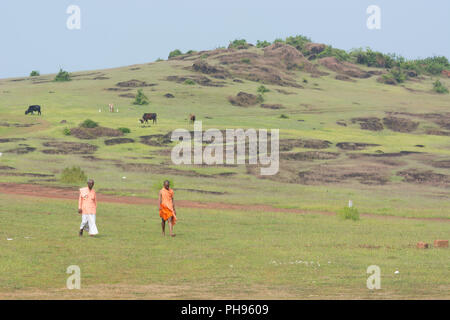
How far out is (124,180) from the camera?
43.7m

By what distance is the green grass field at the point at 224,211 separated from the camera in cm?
1656

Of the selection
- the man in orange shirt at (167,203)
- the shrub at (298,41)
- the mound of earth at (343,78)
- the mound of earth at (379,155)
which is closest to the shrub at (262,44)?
the shrub at (298,41)

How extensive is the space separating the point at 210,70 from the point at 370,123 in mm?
37142

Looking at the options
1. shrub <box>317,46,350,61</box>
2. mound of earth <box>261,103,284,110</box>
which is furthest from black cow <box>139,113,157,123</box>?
shrub <box>317,46,350,61</box>

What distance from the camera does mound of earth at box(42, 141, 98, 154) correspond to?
5578cm

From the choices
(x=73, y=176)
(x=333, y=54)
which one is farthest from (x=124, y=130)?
(x=333, y=54)

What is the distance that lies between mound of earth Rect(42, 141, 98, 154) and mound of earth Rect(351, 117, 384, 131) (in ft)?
123

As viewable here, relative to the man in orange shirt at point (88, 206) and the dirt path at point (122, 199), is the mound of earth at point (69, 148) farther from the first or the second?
the man in orange shirt at point (88, 206)

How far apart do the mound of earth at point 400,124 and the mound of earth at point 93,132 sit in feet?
121

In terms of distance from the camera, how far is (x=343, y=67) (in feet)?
470

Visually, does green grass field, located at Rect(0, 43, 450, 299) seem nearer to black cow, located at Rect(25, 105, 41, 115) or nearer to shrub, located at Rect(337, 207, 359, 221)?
shrub, located at Rect(337, 207, 359, 221)

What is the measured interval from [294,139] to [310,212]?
106 feet
